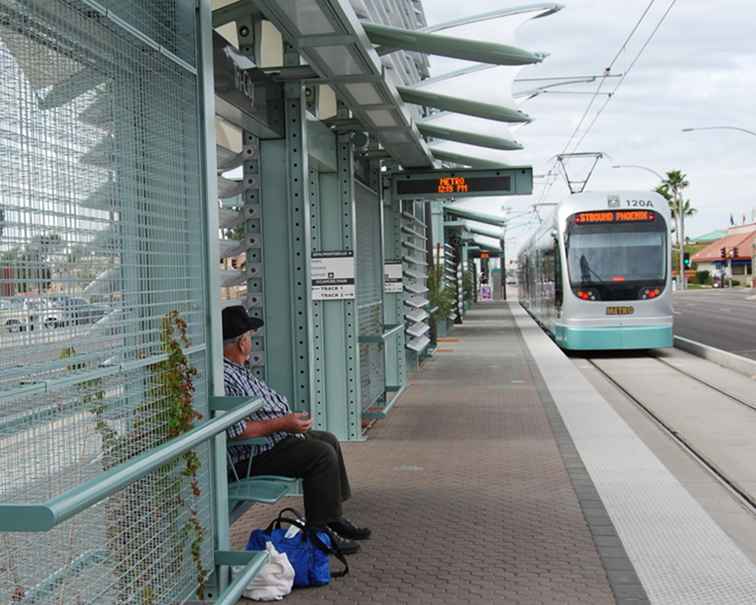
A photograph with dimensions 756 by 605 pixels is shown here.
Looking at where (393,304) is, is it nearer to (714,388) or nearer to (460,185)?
(460,185)

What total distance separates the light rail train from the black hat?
14.6m

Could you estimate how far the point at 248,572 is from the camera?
4816 millimetres

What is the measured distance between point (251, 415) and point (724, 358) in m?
14.0

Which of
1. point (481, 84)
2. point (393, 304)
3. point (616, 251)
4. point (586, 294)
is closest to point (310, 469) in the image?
point (481, 84)

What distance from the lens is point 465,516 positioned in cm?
700

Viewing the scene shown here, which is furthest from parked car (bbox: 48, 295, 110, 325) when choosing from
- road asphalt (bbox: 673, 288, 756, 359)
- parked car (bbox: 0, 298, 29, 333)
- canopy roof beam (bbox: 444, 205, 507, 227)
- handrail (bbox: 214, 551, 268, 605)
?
canopy roof beam (bbox: 444, 205, 507, 227)

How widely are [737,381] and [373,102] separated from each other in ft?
29.5

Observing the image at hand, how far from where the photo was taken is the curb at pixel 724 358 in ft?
53.9

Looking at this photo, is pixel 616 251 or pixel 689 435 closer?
pixel 689 435

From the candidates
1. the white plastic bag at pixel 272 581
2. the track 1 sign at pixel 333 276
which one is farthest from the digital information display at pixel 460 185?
the white plastic bag at pixel 272 581

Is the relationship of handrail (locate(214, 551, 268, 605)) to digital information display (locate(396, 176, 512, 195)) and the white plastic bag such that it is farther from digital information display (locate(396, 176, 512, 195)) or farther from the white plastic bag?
digital information display (locate(396, 176, 512, 195))

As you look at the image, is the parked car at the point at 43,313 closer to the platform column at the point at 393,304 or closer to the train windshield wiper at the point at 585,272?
the platform column at the point at 393,304

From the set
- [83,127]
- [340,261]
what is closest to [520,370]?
[340,261]

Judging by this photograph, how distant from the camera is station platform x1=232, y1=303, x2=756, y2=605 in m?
5.39
